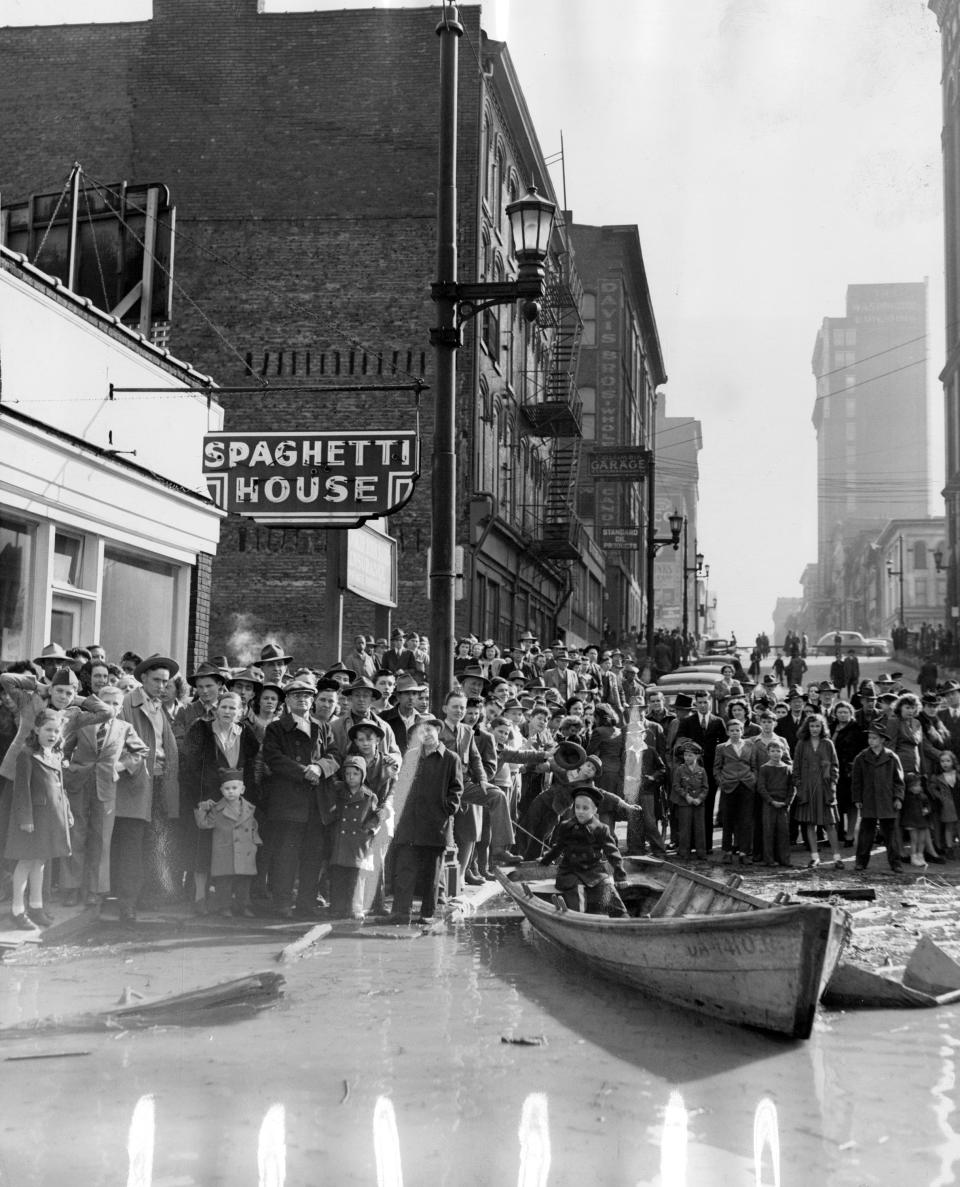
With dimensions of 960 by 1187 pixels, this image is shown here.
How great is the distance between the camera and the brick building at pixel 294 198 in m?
28.3

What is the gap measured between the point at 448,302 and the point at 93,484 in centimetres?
614

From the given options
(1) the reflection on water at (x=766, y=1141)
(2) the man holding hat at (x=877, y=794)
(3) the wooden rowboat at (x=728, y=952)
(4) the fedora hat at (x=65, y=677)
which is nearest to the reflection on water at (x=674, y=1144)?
(1) the reflection on water at (x=766, y=1141)

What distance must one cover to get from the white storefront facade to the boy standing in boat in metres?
7.37

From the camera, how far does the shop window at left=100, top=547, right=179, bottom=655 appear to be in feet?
53.9

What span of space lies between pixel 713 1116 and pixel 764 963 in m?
1.46

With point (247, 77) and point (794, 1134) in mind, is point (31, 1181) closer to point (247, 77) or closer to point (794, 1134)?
point (794, 1134)

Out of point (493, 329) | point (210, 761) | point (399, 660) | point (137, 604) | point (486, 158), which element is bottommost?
point (210, 761)

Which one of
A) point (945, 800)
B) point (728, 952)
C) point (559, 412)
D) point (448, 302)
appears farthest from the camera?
point (559, 412)

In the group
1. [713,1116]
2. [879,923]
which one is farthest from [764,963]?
[879,923]

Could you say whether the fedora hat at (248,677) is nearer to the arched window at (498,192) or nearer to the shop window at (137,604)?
the shop window at (137,604)

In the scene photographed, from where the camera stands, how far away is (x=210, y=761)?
1047 centimetres

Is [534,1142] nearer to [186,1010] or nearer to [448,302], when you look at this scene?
[186,1010]

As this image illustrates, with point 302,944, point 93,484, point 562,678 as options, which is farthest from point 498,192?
point 302,944

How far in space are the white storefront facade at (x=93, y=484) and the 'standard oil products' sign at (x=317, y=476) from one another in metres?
2.81
